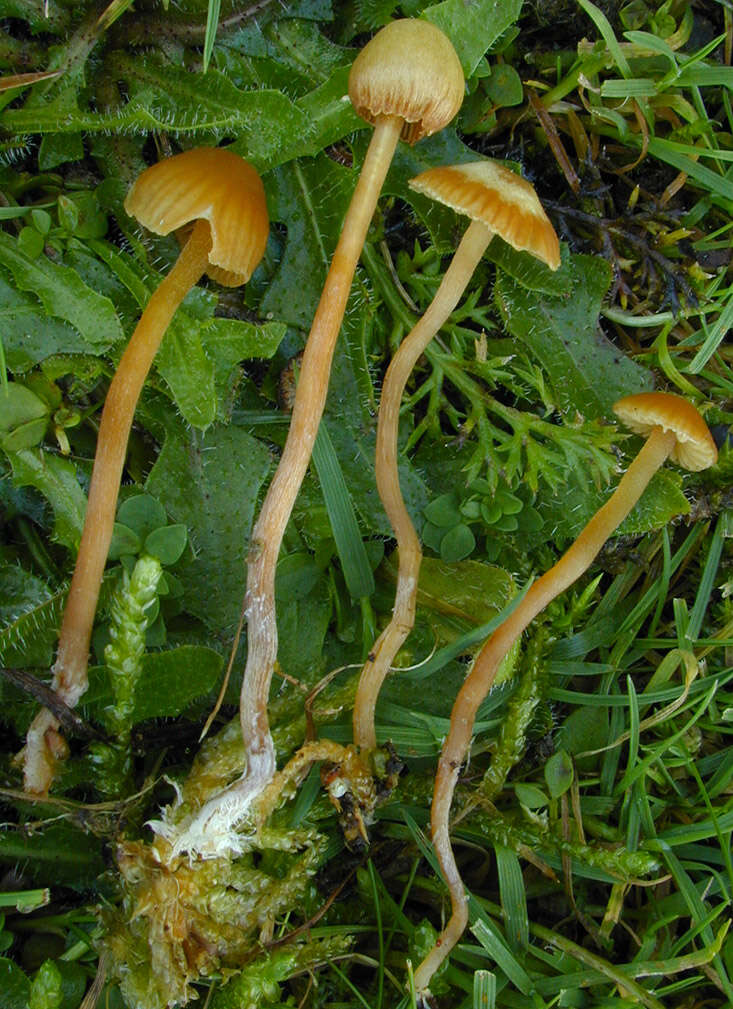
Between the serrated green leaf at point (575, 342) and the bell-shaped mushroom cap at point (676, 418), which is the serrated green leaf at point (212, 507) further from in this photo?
the bell-shaped mushroom cap at point (676, 418)

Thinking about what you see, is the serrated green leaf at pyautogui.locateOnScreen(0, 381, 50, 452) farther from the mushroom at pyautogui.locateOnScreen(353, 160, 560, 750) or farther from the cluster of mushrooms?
the mushroom at pyautogui.locateOnScreen(353, 160, 560, 750)

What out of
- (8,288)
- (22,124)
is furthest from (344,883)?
(22,124)

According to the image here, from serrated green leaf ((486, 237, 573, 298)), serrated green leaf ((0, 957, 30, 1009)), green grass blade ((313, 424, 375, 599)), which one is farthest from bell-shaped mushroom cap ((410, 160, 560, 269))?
serrated green leaf ((0, 957, 30, 1009))

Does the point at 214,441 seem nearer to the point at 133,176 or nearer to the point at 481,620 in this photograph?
the point at 133,176

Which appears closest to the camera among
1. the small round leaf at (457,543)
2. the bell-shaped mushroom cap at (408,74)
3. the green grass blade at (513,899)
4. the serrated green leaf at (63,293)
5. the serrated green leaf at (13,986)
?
the bell-shaped mushroom cap at (408,74)

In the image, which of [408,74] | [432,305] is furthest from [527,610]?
[408,74]

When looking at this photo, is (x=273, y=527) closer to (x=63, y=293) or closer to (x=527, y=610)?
(x=527, y=610)

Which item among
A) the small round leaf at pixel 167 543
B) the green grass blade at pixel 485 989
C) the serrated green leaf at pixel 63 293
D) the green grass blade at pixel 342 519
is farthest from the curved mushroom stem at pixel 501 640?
the serrated green leaf at pixel 63 293
